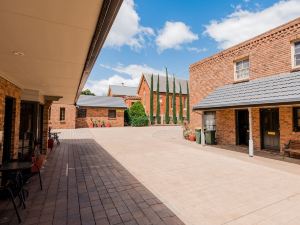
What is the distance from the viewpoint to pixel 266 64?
9820 millimetres

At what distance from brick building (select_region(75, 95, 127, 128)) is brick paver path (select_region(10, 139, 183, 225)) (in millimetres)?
22131

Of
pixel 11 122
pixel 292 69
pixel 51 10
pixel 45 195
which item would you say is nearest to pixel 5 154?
pixel 11 122

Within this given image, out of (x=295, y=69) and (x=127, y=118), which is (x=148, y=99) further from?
(x=295, y=69)

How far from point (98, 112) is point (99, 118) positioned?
92 cm

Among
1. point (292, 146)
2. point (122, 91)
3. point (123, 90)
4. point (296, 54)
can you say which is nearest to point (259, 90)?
point (296, 54)

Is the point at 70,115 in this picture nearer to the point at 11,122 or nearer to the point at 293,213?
the point at 11,122

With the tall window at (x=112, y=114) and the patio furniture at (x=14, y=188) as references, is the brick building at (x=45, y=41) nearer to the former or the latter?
the patio furniture at (x=14, y=188)

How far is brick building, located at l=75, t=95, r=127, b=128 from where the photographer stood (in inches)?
1079

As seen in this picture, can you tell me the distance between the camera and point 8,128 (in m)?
5.59

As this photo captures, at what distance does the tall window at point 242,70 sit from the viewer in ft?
36.3

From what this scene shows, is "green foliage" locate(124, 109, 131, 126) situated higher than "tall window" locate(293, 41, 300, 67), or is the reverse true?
"tall window" locate(293, 41, 300, 67)

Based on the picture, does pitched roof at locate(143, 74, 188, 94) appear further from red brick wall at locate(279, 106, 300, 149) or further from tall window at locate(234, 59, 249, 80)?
red brick wall at locate(279, 106, 300, 149)

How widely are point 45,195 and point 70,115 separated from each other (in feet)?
74.1

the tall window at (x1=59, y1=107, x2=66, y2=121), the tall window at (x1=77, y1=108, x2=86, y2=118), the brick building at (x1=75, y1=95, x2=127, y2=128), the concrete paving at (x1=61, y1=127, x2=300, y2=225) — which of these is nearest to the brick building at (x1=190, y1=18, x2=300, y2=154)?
the concrete paving at (x1=61, y1=127, x2=300, y2=225)
